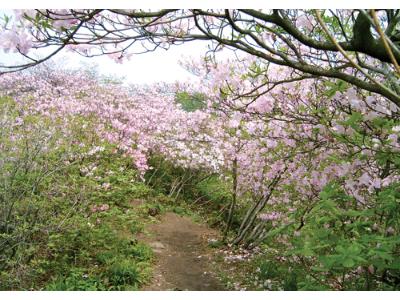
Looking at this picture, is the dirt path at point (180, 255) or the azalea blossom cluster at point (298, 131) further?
the dirt path at point (180, 255)

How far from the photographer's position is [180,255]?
5.47 meters

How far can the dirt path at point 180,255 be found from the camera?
14.3 feet

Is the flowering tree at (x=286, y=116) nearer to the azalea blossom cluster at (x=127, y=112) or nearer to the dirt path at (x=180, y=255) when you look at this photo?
the azalea blossom cluster at (x=127, y=112)

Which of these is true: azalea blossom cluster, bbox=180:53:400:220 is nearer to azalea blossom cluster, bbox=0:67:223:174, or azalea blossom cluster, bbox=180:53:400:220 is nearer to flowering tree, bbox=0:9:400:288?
flowering tree, bbox=0:9:400:288

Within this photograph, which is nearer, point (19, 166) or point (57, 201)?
point (19, 166)

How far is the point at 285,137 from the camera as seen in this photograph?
3.25 meters

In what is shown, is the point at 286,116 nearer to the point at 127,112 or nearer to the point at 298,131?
the point at 298,131

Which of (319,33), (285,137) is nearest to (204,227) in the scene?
(285,137)

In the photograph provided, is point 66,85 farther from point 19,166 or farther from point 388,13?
point 388,13

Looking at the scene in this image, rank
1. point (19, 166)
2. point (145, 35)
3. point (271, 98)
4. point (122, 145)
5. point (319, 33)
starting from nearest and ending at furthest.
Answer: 1. point (145, 35)
2. point (319, 33)
3. point (271, 98)
4. point (19, 166)
5. point (122, 145)

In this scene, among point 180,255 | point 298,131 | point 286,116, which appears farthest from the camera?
point 180,255

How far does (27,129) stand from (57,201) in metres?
1.02

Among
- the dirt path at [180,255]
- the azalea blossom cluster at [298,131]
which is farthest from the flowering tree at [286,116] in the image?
the dirt path at [180,255]

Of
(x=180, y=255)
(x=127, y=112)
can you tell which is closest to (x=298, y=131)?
(x=180, y=255)
